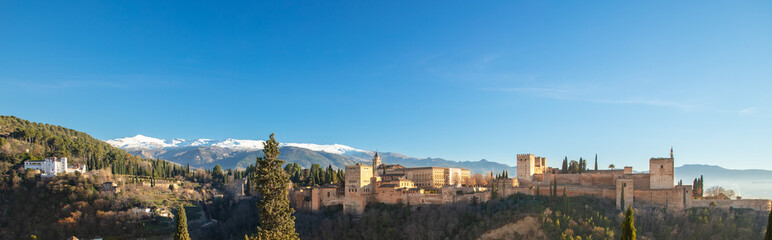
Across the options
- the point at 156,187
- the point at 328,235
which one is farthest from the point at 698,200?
the point at 156,187

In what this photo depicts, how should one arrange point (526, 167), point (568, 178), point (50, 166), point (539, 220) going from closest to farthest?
point (539, 220) → point (568, 178) → point (526, 167) → point (50, 166)

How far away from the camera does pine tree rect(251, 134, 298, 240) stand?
17.4 meters

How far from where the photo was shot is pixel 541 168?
5150 centimetres

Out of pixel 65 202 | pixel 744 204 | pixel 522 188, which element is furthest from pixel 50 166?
pixel 744 204

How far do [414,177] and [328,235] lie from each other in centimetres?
1436

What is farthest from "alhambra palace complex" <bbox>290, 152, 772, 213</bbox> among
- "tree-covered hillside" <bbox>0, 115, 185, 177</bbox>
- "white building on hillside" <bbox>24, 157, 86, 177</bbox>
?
"tree-covered hillside" <bbox>0, 115, 185, 177</bbox>

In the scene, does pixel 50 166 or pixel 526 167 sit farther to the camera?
pixel 50 166

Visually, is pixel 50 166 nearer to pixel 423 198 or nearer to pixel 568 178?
pixel 423 198

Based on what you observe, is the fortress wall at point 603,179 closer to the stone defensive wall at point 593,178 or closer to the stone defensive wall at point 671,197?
the stone defensive wall at point 593,178

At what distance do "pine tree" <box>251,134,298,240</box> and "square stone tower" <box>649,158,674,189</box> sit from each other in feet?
116

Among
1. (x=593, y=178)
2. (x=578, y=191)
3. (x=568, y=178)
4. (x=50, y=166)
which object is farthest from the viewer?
(x=50, y=166)

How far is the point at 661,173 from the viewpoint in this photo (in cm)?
4131

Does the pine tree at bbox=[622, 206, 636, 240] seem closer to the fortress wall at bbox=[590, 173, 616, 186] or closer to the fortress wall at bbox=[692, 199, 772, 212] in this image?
the fortress wall at bbox=[692, 199, 772, 212]

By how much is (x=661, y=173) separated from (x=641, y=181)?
1.80m
